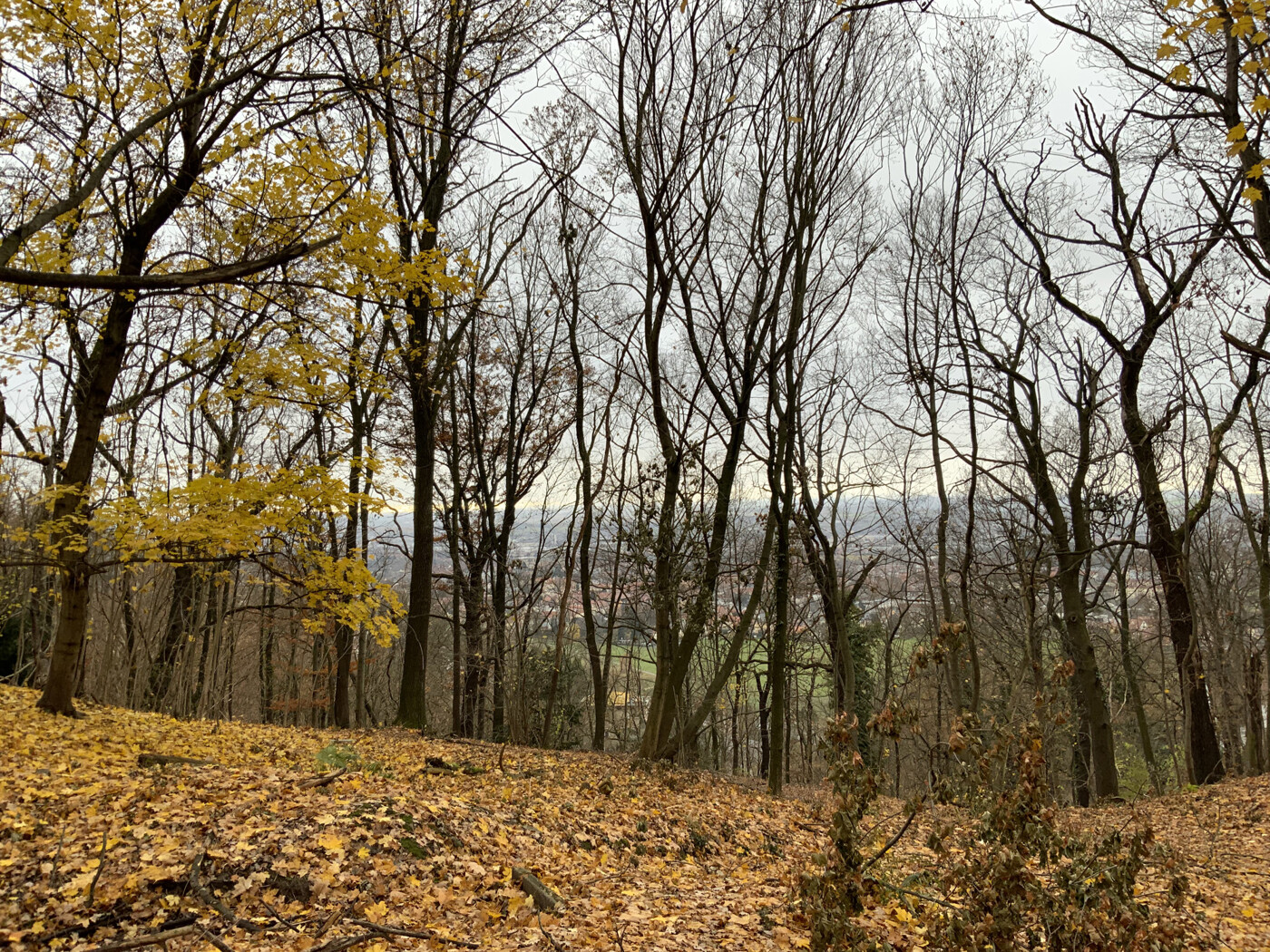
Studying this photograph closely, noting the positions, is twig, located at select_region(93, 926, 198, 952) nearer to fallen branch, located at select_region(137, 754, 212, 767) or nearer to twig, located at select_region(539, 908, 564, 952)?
twig, located at select_region(539, 908, 564, 952)

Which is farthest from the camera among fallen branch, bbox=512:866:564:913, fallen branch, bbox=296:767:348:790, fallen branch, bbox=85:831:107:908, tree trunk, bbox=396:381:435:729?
tree trunk, bbox=396:381:435:729

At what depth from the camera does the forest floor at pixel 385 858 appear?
3.81 m

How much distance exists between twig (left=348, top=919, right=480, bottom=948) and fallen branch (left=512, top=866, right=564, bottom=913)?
0.75m

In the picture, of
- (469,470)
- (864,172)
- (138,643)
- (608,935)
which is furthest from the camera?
(469,470)

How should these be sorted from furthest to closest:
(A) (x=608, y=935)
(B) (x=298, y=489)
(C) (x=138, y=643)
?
1. (C) (x=138, y=643)
2. (B) (x=298, y=489)
3. (A) (x=608, y=935)

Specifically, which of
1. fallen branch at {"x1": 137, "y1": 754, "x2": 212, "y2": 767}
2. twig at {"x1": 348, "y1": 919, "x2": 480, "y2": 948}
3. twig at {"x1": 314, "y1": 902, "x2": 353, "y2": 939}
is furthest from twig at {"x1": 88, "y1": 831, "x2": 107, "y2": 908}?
fallen branch at {"x1": 137, "y1": 754, "x2": 212, "y2": 767}

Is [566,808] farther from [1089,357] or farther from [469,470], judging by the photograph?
Result: [1089,357]

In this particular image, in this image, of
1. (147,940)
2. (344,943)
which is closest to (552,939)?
(344,943)

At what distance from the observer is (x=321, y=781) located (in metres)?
5.89

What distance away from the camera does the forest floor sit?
3809mm

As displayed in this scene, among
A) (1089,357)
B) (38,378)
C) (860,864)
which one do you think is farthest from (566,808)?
(38,378)

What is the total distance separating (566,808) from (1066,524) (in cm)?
1091

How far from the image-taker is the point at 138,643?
13.1 m

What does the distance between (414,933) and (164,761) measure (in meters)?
3.94
